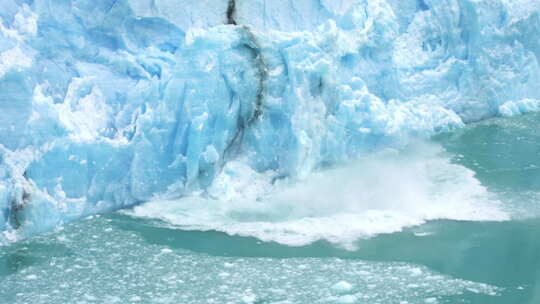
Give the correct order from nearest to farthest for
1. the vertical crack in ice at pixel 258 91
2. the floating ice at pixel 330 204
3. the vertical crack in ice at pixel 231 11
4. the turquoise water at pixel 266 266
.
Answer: the turquoise water at pixel 266 266 < the floating ice at pixel 330 204 < the vertical crack in ice at pixel 258 91 < the vertical crack in ice at pixel 231 11

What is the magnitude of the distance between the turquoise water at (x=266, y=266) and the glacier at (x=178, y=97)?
38 centimetres

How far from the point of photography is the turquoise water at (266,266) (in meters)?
3.93

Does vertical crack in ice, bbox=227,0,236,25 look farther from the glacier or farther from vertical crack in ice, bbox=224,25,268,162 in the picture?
vertical crack in ice, bbox=224,25,268,162

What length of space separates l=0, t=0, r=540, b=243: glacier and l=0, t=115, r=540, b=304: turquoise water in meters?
0.38

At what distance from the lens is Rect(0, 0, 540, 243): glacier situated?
15.4 feet

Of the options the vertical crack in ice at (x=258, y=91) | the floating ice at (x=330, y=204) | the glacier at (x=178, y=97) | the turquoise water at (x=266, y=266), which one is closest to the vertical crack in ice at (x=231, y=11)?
the glacier at (x=178, y=97)

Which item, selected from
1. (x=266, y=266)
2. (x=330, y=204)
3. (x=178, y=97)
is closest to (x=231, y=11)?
(x=178, y=97)

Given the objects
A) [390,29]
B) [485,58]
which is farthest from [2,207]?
[485,58]

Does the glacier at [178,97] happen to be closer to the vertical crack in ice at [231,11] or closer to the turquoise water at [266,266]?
the vertical crack in ice at [231,11]

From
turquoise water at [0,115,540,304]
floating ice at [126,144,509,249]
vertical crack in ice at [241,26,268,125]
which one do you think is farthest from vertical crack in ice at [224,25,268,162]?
turquoise water at [0,115,540,304]

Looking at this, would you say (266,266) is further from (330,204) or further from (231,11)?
(231,11)

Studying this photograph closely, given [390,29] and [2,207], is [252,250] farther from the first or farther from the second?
[390,29]

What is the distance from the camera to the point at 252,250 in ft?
14.7

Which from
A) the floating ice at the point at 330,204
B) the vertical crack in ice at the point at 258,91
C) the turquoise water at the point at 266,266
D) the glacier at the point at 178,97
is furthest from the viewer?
the vertical crack in ice at the point at 258,91
